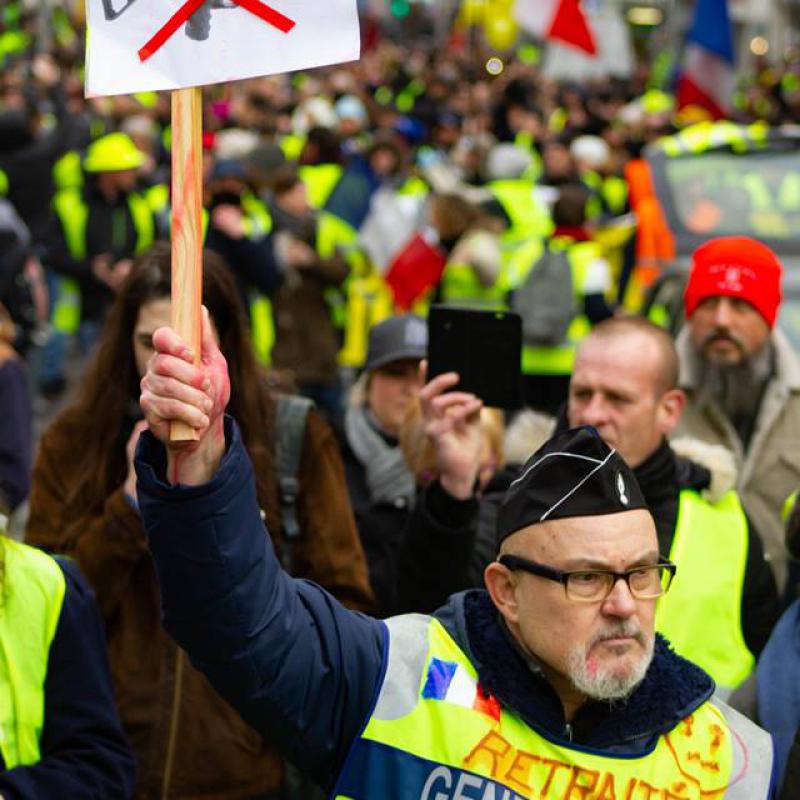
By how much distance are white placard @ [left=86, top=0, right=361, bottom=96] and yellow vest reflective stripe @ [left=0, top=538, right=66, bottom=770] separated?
1002 millimetres

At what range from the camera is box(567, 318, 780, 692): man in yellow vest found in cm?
376

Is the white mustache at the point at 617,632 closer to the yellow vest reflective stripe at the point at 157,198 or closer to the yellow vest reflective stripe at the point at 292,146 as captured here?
the yellow vest reflective stripe at the point at 157,198

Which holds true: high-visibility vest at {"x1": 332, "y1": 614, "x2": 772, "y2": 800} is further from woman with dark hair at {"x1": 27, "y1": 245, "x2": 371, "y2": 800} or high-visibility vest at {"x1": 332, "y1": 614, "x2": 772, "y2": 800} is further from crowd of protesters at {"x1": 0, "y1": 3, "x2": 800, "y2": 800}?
woman with dark hair at {"x1": 27, "y1": 245, "x2": 371, "y2": 800}

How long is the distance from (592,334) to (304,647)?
207cm

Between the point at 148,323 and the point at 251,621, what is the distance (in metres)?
1.54

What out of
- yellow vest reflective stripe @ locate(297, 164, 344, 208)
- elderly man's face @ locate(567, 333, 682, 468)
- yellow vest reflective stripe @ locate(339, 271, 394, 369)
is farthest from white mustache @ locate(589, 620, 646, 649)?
yellow vest reflective stripe @ locate(297, 164, 344, 208)

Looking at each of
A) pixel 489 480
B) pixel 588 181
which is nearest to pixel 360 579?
pixel 489 480

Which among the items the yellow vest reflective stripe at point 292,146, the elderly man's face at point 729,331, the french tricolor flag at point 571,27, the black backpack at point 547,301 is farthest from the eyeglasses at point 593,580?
the yellow vest reflective stripe at point 292,146

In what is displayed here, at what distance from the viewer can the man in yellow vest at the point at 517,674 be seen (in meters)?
2.52

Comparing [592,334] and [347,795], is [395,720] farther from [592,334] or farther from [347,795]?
[592,334]

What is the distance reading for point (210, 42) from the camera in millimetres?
2486

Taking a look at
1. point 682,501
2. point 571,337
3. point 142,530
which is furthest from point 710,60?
point 142,530

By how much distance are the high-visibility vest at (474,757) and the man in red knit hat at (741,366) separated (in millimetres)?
2534

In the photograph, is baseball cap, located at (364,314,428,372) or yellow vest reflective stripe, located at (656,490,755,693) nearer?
yellow vest reflective stripe, located at (656,490,755,693)
